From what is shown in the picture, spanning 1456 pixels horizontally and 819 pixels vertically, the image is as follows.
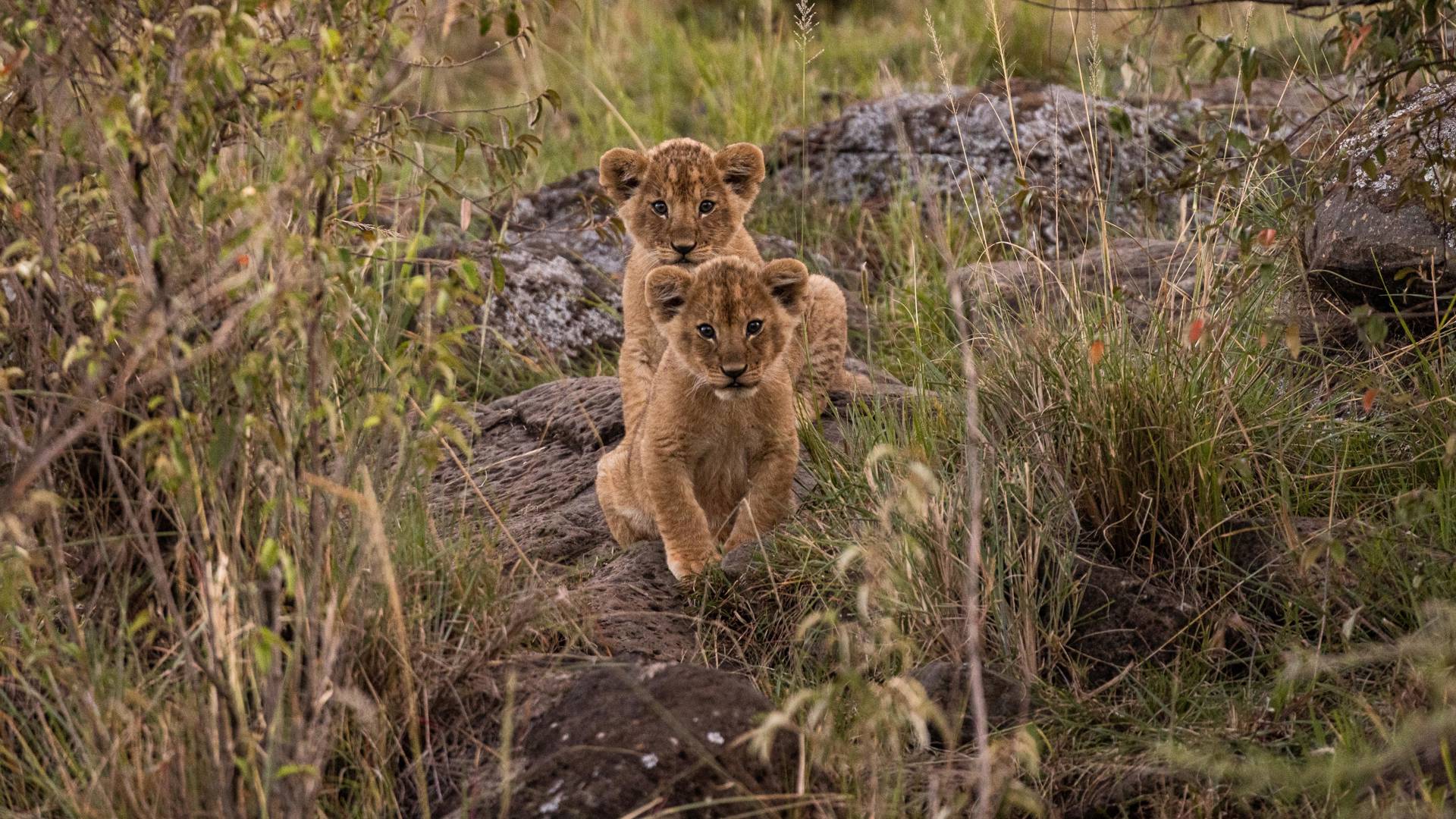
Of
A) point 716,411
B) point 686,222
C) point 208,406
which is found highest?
point 208,406

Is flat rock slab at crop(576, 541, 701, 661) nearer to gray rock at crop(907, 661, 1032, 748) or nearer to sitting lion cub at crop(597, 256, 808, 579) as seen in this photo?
sitting lion cub at crop(597, 256, 808, 579)

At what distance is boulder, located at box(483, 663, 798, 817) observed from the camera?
334 cm

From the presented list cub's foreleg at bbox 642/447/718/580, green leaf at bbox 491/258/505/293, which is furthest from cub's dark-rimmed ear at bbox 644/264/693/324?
green leaf at bbox 491/258/505/293

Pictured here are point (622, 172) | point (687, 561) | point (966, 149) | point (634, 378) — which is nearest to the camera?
point (687, 561)

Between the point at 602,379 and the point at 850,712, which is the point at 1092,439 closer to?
the point at 850,712

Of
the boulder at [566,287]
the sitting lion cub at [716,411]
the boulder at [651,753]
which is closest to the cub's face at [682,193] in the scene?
the boulder at [566,287]

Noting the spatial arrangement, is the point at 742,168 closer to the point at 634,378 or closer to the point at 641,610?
the point at 634,378

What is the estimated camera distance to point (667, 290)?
509 centimetres

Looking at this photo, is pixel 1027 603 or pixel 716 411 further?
pixel 716 411

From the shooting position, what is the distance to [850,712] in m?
3.82

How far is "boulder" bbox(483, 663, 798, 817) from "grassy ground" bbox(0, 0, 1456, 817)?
16 centimetres

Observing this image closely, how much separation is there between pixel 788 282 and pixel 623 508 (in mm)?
923

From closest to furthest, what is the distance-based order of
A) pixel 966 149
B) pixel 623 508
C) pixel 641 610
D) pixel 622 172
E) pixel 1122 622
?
pixel 1122 622 < pixel 641 610 < pixel 623 508 < pixel 622 172 < pixel 966 149

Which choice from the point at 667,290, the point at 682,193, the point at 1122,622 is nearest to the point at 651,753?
the point at 1122,622
